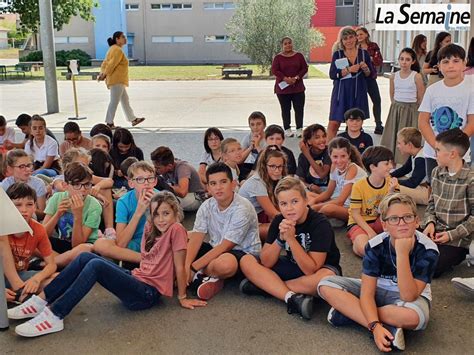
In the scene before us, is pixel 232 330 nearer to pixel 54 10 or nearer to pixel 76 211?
pixel 76 211

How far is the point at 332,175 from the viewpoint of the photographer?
217 inches

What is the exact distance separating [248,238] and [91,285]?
1.18 meters

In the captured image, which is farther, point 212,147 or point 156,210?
point 212,147

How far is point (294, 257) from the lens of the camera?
3590 millimetres

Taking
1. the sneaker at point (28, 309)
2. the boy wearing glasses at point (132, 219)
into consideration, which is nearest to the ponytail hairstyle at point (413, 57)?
the boy wearing glasses at point (132, 219)

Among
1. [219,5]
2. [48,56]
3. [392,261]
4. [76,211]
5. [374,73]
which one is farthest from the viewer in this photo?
[219,5]

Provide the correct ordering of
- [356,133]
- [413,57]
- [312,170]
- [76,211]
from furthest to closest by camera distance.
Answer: [413,57] → [356,133] → [312,170] → [76,211]

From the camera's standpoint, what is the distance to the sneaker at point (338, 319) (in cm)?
340

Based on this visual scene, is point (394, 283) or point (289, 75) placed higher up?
point (289, 75)

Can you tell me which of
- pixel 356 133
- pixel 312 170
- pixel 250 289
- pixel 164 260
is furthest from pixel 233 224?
pixel 356 133

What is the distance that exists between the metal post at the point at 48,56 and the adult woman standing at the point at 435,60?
29.5ft

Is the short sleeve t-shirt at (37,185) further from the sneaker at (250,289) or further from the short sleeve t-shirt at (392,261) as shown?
the short sleeve t-shirt at (392,261)

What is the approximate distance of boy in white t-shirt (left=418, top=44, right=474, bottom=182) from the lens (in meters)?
4.70

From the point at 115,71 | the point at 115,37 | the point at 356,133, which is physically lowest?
the point at 356,133
